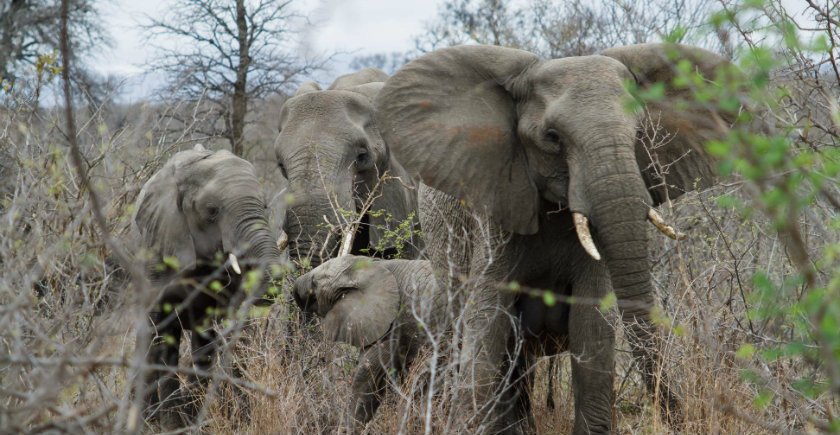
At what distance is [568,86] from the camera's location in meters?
4.98

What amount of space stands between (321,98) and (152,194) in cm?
150

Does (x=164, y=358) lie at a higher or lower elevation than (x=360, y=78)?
lower

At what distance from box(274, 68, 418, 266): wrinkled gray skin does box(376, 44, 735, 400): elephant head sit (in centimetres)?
139

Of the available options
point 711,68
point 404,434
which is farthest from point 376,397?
point 711,68

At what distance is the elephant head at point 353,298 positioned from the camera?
19.4ft

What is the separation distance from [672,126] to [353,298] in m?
1.84

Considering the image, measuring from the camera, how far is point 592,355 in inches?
201

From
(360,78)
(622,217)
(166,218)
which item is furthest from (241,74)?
(622,217)

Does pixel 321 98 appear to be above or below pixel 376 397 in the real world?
above

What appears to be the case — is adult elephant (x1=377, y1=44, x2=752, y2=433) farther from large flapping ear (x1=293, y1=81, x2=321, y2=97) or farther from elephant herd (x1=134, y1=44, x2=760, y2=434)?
large flapping ear (x1=293, y1=81, x2=321, y2=97)

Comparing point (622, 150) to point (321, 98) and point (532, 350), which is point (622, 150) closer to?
point (532, 350)

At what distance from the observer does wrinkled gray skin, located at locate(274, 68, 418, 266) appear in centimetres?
726

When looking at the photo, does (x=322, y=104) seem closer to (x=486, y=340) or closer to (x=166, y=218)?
(x=166, y=218)

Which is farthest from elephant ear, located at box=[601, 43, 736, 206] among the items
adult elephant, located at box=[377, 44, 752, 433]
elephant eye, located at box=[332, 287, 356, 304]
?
elephant eye, located at box=[332, 287, 356, 304]
